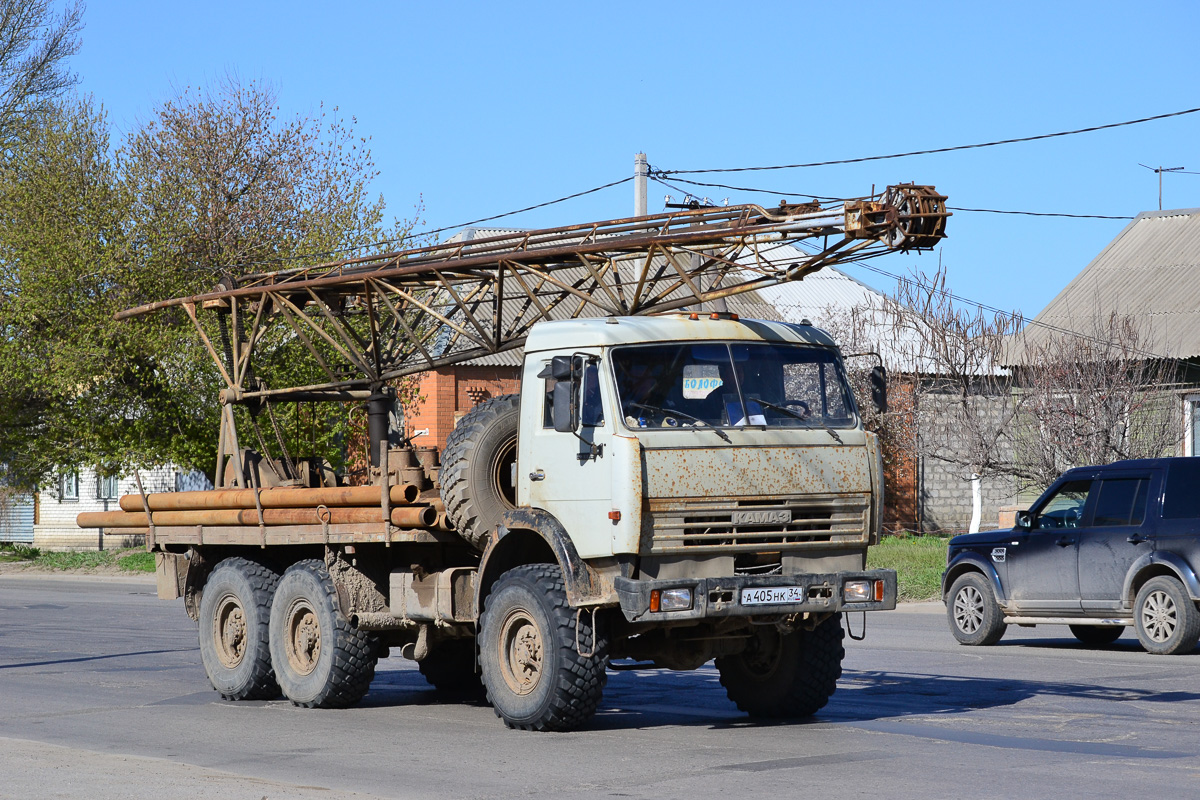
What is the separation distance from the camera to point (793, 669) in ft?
35.0

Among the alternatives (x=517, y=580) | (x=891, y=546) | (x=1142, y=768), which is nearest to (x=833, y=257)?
(x=517, y=580)

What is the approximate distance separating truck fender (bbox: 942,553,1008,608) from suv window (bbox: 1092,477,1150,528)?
4.16ft

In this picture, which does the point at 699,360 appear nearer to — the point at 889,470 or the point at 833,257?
the point at 833,257

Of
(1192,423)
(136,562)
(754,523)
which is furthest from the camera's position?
(136,562)

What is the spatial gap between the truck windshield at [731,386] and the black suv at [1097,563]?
624 centimetres

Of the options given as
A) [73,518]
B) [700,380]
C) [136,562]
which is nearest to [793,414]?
[700,380]

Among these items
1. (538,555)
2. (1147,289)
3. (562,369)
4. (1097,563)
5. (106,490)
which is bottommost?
(1097,563)

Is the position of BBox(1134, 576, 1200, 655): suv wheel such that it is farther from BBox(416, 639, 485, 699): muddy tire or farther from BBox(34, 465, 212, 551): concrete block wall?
BBox(34, 465, 212, 551): concrete block wall

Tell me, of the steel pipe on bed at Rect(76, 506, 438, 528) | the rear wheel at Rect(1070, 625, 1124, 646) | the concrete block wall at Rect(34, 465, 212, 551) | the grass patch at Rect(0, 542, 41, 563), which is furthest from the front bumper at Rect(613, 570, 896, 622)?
the concrete block wall at Rect(34, 465, 212, 551)

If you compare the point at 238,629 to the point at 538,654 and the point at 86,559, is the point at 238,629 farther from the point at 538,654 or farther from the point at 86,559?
the point at 86,559

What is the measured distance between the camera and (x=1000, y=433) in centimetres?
3012

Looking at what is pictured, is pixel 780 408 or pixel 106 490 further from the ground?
pixel 780 408

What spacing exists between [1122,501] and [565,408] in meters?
8.18

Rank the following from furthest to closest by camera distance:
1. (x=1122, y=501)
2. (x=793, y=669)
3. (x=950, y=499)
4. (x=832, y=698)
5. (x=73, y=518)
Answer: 1. (x=73, y=518)
2. (x=950, y=499)
3. (x=1122, y=501)
4. (x=832, y=698)
5. (x=793, y=669)
